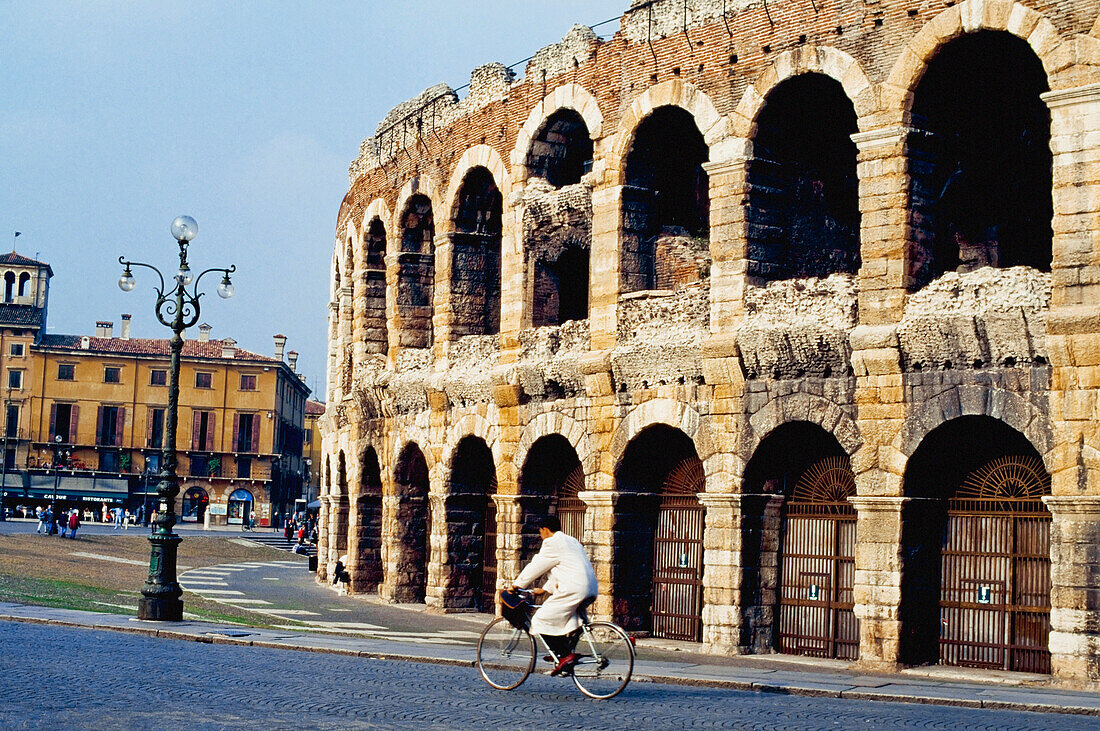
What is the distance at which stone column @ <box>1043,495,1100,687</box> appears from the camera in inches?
607

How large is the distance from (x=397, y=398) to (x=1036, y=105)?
545 inches

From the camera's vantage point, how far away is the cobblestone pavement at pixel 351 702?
421 inches

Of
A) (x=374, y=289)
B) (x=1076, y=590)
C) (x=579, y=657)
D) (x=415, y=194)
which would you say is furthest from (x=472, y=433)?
(x=579, y=657)

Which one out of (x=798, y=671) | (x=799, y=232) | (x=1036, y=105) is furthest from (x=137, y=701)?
(x=1036, y=105)

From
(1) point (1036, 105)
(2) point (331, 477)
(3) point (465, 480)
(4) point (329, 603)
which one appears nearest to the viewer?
(1) point (1036, 105)

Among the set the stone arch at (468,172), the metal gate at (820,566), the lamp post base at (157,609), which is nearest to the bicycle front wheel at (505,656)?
the metal gate at (820,566)

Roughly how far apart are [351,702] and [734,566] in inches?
342

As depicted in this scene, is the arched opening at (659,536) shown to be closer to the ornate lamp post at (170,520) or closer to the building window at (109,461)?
the ornate lamp post at (170,520)

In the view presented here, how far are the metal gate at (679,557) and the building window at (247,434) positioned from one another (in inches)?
2782

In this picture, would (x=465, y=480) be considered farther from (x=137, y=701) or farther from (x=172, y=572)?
(x=137, y=701)

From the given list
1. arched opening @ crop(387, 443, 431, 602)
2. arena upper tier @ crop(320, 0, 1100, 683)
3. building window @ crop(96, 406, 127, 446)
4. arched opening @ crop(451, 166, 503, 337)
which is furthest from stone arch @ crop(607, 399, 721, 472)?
building window @ crop(96, 406, 127, 446)

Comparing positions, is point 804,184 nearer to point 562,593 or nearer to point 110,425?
point 562,593

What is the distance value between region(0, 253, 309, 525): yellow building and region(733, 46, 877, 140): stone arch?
6923 centimetres

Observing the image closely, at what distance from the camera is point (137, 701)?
37.3 ft
